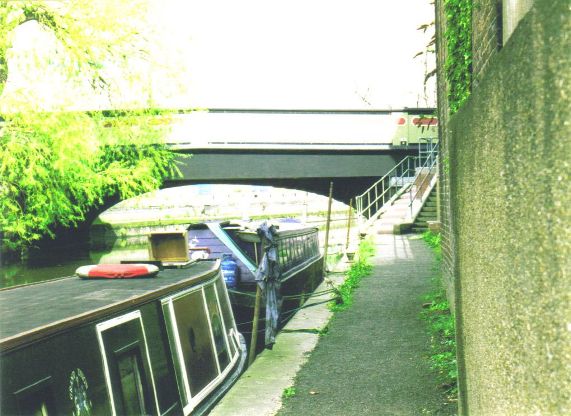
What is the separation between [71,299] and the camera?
16.3 ft

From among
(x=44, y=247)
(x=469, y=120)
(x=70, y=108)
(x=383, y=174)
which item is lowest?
(x=44, y=247)

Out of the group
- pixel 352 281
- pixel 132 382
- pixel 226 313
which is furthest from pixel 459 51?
pixel 352 281

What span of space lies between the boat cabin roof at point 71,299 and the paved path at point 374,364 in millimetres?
1665

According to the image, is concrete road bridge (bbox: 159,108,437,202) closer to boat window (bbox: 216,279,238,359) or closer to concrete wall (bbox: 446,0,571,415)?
boat window (bbox: 216,279,238,359)

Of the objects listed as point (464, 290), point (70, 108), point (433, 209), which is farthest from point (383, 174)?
point (464, 290)

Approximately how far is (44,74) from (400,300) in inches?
392

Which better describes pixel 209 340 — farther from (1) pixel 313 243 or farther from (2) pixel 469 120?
(1) pixel 313 243

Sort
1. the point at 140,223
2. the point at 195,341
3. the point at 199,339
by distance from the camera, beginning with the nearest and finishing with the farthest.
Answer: the point at 195,341 < the point at 199,339 < the point at 140,223

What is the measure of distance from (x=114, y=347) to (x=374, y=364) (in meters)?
2.89

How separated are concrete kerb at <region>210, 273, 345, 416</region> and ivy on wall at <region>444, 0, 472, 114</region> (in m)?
3.23

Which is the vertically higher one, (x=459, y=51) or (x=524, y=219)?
(x=459, y=51)

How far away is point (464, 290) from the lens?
2.84 meters

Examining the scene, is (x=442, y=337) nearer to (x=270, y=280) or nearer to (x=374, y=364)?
(x=374, y=364)

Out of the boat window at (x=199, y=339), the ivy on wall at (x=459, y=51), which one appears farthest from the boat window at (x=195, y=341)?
the ivy on wall at (x=459, y=51)
